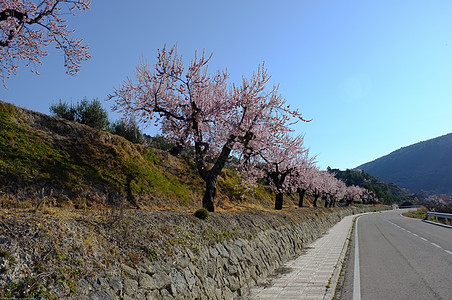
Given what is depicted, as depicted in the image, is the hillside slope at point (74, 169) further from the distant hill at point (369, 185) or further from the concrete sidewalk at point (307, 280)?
the distant hill at point (369, 185)

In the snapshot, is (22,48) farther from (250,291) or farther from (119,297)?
(250,291)

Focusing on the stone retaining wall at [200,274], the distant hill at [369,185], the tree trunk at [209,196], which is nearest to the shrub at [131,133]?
the tree trunk at [209,196]

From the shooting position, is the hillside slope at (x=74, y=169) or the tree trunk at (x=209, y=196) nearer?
the hillside slope at (x=74, y=169)

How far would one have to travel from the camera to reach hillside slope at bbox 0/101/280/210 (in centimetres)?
1118

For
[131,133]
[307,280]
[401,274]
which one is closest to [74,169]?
[307,280]

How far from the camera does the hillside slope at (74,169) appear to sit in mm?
11180

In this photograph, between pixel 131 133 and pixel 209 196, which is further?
pixel 131 133

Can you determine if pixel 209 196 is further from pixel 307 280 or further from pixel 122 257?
pixel 122 257

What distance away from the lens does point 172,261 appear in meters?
6.15

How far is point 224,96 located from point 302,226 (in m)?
9.43

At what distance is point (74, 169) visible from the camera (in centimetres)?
1346

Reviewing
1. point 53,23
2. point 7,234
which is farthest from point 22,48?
point 7,234

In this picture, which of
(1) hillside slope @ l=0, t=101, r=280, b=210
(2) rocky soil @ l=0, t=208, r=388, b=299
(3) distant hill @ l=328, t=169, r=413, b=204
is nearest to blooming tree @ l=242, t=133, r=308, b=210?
(1) hillside slope @ l=0, t=101, r=280, b=210

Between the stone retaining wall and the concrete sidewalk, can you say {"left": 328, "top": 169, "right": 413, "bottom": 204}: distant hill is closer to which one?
the concrete sidewalk
